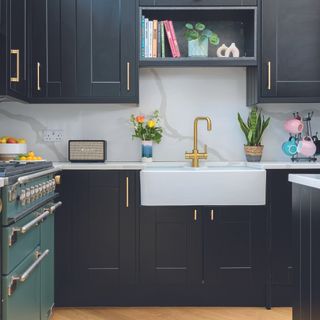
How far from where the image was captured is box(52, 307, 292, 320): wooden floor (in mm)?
2777

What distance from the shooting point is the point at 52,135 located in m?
3.39

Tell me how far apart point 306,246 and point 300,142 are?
1558 millimetres

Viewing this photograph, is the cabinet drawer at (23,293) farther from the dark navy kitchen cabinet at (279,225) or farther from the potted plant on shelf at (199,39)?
the potted plant on shelf at (199,39)

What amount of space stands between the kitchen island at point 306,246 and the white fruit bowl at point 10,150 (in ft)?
5.98

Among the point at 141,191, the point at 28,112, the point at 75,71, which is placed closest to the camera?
the point at 141,191

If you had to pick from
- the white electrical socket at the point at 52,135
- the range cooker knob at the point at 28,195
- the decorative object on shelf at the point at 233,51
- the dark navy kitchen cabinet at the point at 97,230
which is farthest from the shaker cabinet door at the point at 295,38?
the range cooker knob at the point at 28,195

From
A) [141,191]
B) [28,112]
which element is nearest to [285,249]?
[141,191]

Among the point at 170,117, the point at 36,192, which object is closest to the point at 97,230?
the point at 36,192

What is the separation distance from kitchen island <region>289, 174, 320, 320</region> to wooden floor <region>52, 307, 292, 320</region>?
94 cm

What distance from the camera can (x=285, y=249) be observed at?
2.90 metres

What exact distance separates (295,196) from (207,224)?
3.49ft

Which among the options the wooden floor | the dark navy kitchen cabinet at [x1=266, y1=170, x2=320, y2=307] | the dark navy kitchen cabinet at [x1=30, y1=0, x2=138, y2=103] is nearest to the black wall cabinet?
the dark navy kitchen cabinet at [x1=30, y1=0, x2=138, y2=103]

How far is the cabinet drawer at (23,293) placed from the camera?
1734 millimetres

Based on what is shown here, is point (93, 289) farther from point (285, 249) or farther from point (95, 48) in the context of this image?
point (95, 48)
